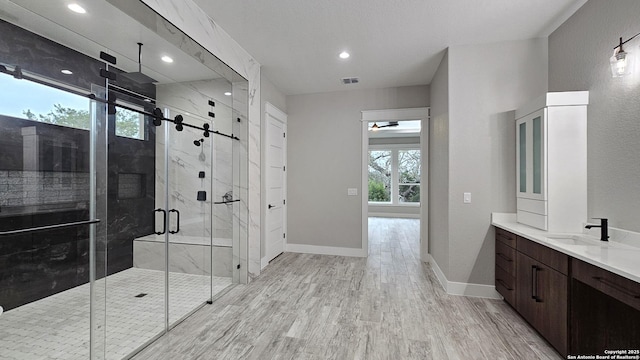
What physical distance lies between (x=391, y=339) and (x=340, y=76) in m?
3.67

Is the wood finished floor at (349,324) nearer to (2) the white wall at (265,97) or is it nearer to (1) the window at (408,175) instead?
(2) the white wall at (265,97)

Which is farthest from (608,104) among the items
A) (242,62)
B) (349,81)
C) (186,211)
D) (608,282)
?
(186,211)

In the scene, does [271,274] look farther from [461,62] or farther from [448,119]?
[461,62]

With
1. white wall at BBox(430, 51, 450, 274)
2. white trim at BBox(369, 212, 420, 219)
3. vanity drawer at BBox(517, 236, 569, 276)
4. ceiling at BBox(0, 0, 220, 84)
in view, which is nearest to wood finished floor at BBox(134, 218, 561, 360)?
white wall at BBox(430, 51, 450, 274)

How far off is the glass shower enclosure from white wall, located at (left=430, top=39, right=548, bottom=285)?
271 cm

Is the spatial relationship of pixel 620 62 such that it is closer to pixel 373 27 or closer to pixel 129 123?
pixel 373 27

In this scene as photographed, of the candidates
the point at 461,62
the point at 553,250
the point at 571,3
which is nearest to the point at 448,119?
the point at 461,62

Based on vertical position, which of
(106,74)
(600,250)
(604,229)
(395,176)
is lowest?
(600,250)

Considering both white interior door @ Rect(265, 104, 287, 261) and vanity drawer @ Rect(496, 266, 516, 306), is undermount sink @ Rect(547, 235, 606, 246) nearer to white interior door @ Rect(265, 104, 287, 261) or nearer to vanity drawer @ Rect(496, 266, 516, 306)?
vanity drawer @ Rect(496, 266, 516, 306)

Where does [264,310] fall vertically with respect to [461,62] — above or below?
below

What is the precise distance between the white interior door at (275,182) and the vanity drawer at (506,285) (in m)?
3.18

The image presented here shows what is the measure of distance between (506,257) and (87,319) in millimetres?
3966

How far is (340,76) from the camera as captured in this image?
4.25 meters

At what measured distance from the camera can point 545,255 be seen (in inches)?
84.9
